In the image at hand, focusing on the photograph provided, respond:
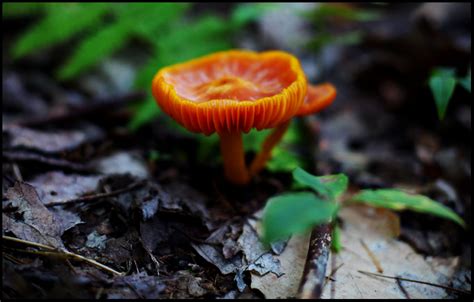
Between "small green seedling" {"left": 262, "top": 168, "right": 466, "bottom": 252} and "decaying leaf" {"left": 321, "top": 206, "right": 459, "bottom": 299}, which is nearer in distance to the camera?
"small green seedling" {"left": 262, "top": 168, "right": 466, "bottom": 252}

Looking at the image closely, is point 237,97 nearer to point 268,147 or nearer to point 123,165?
point 268,147

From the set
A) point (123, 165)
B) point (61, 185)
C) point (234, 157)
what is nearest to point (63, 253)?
point (61, 185)

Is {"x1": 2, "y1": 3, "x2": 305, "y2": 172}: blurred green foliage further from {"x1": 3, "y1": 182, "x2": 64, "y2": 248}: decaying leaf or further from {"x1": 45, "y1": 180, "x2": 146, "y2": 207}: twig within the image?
{"x1": 3, "y1": 182, "x2": 64, "y2": 248}: decaying leaf

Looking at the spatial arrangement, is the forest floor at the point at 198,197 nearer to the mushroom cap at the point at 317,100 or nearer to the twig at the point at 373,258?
the twig at the point at 373,258

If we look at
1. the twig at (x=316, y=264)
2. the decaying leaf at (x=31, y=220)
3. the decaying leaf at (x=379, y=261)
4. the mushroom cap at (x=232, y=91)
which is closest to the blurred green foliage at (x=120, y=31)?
the mushroom cap at (x=232, y=91)

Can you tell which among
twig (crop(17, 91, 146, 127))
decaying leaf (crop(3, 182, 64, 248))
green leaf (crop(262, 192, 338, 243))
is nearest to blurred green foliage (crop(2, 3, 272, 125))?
twig (crop(17, 91, 146, 127))

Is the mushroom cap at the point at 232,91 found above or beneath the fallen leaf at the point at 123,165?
above

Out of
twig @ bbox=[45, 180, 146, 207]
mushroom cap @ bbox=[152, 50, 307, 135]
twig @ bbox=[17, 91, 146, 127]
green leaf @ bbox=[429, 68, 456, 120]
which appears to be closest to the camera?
mushroom cap @ bbox=[152, 50, 307, 135]
